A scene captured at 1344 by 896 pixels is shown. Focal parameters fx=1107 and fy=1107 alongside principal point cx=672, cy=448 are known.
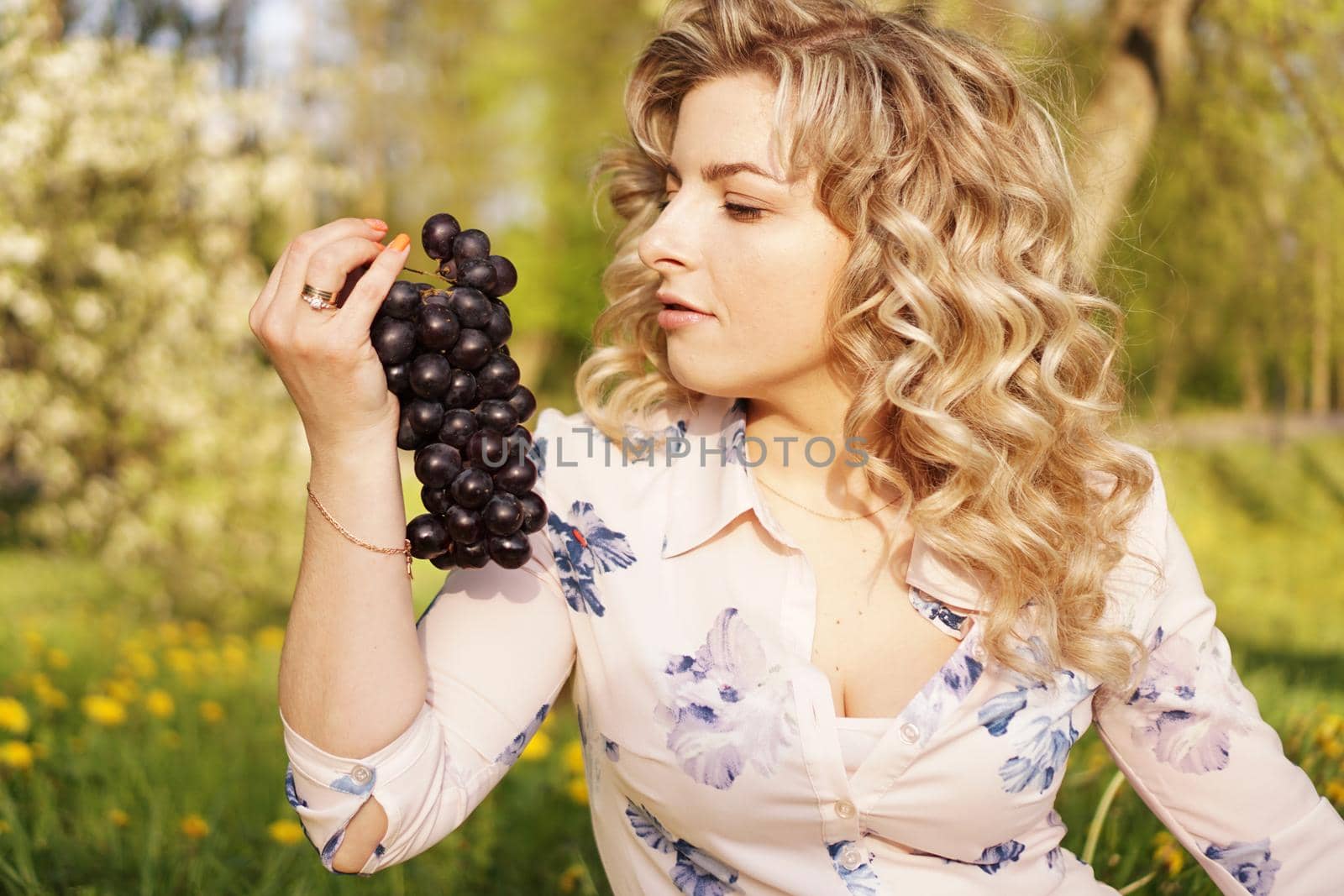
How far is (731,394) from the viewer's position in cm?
171

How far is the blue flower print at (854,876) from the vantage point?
1528mm

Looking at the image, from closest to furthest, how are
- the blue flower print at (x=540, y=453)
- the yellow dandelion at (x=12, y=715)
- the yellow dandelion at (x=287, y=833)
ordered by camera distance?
the blue flower print at (x=540, y=453) < the yellow dandelion at (x=287, y=833) < the yellow dandelion at (x=12, y=715)

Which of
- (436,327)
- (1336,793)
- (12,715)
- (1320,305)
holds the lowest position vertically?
(1320,305)

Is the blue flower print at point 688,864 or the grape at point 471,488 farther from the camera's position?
the blue flower print at point 688,864

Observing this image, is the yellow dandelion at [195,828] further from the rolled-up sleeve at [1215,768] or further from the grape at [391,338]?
the rolled-up sleeve at [1215,768]

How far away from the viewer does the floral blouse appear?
1.51 metres

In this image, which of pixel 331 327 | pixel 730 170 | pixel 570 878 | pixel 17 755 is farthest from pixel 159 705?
pixel 730 170

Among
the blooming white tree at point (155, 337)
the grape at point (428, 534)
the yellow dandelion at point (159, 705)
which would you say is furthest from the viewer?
the blooming white tree at point (155, 337)

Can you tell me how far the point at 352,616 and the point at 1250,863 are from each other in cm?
136

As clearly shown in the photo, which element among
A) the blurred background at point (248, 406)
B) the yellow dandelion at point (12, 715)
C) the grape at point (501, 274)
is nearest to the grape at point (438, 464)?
the grape at point (501, 274)

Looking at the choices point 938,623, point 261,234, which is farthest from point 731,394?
point 261,234

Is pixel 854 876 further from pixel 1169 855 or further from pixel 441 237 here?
pixel 441 237

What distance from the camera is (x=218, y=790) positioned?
8.50 feet

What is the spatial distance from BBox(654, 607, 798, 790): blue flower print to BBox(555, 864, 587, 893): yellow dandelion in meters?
0.73
